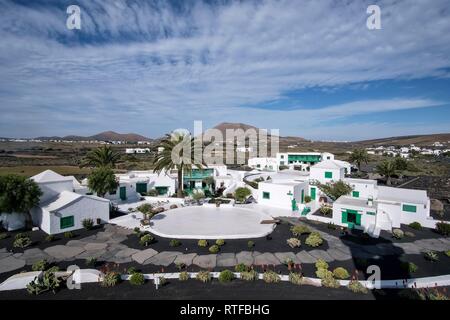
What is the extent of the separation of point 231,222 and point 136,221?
8.99 metres

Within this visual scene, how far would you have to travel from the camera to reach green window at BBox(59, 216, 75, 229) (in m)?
21.1

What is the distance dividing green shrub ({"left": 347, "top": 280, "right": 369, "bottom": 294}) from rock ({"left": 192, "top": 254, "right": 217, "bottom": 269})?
7.58m

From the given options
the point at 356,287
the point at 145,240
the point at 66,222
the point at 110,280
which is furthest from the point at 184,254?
the point at 66,222

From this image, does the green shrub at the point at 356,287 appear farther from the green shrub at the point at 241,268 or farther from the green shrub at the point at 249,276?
the green shrub at the point at 241,268

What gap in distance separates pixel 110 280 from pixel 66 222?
10878mm

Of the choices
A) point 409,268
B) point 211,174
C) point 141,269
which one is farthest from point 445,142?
point 141,269

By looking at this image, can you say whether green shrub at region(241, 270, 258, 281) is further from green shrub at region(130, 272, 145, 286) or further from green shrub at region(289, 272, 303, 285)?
green shrub at region(130, 272, 145, 286)

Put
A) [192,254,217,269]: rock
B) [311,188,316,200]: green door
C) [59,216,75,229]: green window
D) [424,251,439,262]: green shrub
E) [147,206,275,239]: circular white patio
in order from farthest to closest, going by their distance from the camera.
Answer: [311,188,316,200]: green door → [59,216,75,229]: green window → [147,206,275,239]: circular white patio → [424,251,439,262]: green shrub → [192,254,217,269]: rock

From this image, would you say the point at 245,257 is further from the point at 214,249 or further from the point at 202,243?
the point at 202,243

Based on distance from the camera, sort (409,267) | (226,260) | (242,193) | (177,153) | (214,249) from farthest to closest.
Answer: (177,153)
(242,193)
(214,249)
(226,260)
(409,267)

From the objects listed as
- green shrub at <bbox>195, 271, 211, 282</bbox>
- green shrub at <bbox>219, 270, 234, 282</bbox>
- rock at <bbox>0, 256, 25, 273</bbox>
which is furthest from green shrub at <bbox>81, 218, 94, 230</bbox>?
green shrub at <bbox>219, 270, 234, 282</bbox>

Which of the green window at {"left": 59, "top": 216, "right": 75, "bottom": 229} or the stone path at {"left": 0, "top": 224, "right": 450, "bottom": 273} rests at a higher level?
the green window at {"left": 59, "top": 216, "right": 75, "bottom": 229}

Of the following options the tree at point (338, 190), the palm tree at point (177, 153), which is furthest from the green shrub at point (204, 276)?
the tree at point (338, 190)

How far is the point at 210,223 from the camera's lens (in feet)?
76.5
